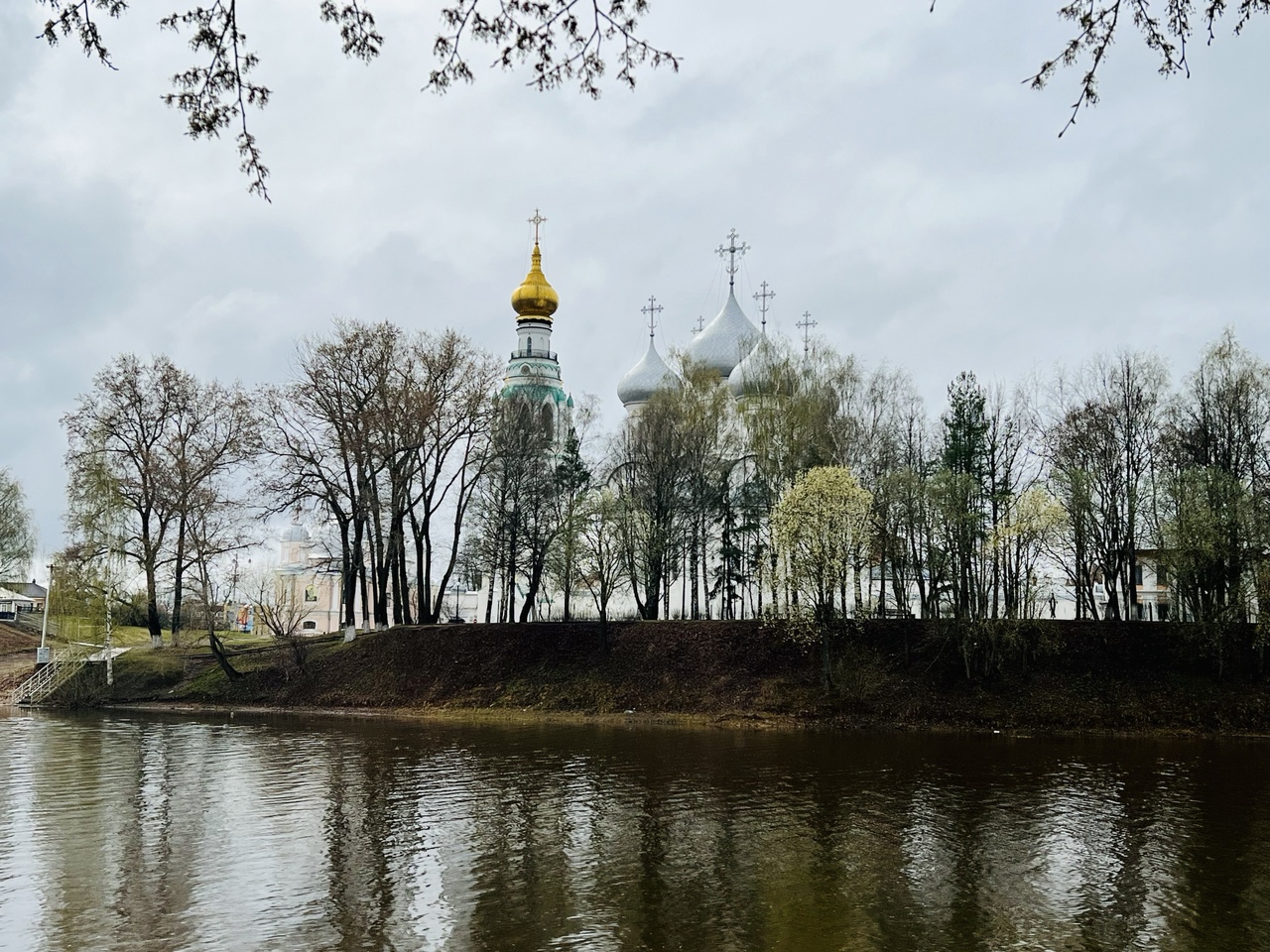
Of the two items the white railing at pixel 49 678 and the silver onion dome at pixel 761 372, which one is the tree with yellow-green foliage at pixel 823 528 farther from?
the white railing at pixel 49 678

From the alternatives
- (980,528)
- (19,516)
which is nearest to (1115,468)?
(980,528)

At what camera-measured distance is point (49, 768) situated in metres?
22.2

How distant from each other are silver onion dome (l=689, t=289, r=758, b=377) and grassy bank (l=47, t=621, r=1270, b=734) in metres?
18.2

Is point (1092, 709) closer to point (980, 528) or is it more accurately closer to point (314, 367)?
point (980, 528)

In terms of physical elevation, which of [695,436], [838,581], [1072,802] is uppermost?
[695,436]

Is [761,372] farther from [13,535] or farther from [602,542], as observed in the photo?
[13,535]

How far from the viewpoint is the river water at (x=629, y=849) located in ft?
36.6

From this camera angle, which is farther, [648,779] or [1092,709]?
[1092,709]

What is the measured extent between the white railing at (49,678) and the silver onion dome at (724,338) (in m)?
30.4

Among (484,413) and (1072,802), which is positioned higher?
(484,413)

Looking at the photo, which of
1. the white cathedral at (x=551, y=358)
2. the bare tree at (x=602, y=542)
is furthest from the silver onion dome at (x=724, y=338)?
the bare tree at (x=602, y=542)

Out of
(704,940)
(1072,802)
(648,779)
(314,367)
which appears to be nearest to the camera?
(704,940)

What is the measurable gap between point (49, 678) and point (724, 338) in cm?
3365

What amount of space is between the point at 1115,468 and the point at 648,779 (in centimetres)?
2353
